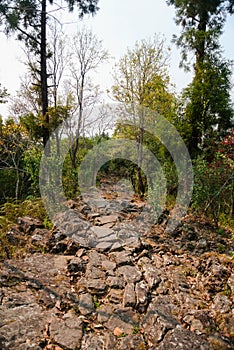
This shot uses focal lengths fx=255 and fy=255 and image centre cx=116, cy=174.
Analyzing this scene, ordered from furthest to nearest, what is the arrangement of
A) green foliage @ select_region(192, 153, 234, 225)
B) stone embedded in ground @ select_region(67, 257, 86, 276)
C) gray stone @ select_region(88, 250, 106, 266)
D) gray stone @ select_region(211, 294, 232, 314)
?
green foliage @ select_region(192, 153, 234, 225) < gray stone @ select_region(88, 250, 106, 266) < stone embedded in ground @ select_region(67, 257, 86, 276) < gray stone @ select_region(211, 294, 232, 314)

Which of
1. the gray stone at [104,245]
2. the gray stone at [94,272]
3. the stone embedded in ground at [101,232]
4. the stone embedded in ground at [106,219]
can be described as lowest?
the gray stone at [94,272]

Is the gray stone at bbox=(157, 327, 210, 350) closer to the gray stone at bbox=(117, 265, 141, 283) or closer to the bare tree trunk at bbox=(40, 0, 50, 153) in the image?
the gray stone at bbox=(117, 265, 141, 283)

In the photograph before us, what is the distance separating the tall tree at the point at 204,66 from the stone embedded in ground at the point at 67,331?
5328mm

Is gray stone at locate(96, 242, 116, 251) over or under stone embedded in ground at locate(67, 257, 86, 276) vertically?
over

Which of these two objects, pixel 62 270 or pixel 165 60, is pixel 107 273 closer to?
pixel 62 270

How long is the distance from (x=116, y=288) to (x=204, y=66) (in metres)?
6.15

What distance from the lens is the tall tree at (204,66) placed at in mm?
6746

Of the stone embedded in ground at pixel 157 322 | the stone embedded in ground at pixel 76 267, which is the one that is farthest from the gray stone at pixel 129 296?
the stone embedded in ground at pixel 76 267

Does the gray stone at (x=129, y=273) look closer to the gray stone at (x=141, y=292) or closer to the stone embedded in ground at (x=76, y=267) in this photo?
the gray stone at (x=141, y=292)

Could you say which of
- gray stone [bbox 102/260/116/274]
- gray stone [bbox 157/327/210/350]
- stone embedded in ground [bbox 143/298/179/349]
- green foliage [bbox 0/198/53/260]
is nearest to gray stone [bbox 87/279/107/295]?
gray stone [bbox 102/260/116/274]

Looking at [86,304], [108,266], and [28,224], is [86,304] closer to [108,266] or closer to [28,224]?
[108,266]

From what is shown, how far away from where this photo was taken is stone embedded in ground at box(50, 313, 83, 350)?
2457mm

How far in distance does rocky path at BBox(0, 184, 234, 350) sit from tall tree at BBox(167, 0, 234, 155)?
3.10 meters

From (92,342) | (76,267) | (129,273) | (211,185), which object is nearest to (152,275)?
(129,273)
